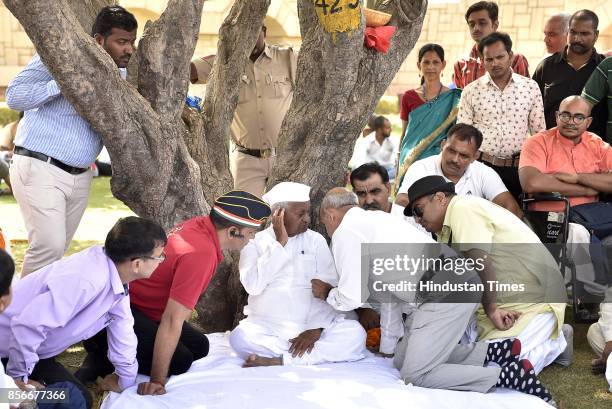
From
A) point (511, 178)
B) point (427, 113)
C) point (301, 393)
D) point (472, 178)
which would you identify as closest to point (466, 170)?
point (472, 178)

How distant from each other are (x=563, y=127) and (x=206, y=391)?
2835 millimetres

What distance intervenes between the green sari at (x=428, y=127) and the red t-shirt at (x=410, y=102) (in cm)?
16

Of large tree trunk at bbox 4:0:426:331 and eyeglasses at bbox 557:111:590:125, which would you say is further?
eyeglasses at bbox 557:111:590:125

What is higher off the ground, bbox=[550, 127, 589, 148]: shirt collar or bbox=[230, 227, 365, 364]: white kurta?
bbox=[550, 127, 589, 148]: shirt collar

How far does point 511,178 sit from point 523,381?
199cm

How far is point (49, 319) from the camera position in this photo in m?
3.12

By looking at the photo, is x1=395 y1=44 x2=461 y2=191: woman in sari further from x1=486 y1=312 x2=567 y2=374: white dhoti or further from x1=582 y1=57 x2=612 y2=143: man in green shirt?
x1=486 y1=312 x2=567 y2=374: white dhoti

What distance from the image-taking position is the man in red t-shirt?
11.8 feet

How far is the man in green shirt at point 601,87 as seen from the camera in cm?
538

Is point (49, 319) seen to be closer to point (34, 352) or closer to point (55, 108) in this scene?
point (34, 352)

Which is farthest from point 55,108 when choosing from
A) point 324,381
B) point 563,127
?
point 563,127

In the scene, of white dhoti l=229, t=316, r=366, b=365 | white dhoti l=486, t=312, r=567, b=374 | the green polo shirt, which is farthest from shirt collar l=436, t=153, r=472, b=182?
white dhoti l=229, t=316, r=366, b=365

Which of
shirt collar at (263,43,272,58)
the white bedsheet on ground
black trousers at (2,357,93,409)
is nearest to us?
black trousers at (2,357,93,409)

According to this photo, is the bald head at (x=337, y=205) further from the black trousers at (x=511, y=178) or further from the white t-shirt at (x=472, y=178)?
the black trousers at (x=511, y=178)
